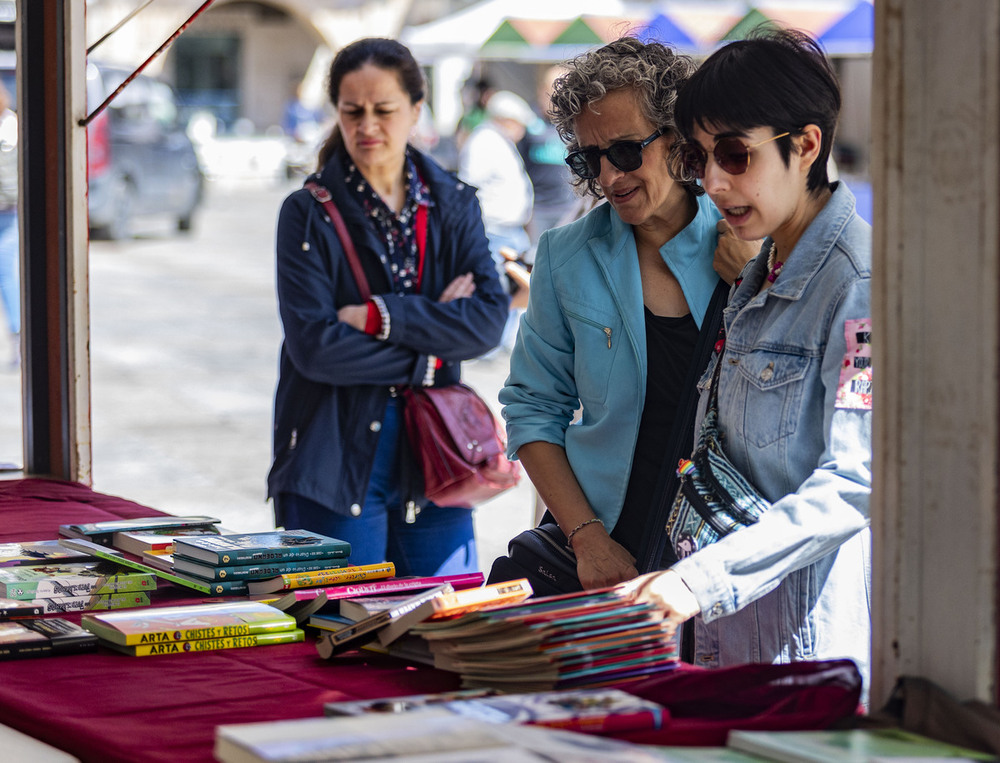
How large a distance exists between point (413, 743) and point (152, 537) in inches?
51.6

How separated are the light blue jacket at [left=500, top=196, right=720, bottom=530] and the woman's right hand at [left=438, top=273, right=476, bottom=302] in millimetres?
925

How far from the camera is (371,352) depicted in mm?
3393

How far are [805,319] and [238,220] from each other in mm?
18414

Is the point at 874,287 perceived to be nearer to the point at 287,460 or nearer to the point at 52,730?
the point at 52,730

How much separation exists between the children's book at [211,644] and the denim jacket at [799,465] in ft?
2.04

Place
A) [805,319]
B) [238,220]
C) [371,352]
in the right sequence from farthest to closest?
[238,220] → [371,352] → [805,319]

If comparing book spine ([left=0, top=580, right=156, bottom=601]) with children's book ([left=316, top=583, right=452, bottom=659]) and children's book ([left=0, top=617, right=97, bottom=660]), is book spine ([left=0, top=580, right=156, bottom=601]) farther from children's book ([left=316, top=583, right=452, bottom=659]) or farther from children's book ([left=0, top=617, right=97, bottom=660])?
children's book ([left=316, top=583, right=452, bottom=659])

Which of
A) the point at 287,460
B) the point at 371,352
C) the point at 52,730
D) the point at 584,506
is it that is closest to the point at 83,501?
the point at 287,460

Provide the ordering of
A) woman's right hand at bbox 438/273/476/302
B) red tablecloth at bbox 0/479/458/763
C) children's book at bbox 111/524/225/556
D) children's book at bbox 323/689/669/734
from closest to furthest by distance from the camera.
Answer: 1. children's book at bbox 323/689/669/734
2. red tablecloth at bbox 0/479/458/763
3. children's book at bbox 111/524/225/556
4. woman's right hand at bbox 438/273/476/302

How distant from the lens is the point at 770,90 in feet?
6.76

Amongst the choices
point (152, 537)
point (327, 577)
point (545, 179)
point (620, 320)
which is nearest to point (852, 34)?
point (545, 179)

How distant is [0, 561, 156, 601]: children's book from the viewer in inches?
90.4

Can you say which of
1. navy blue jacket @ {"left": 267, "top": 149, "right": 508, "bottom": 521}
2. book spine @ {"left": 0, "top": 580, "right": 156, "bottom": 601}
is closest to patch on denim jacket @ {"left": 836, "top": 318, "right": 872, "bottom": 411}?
book spine @ {"left": 0, "top": 580, "right": 156, "bottom": 601}

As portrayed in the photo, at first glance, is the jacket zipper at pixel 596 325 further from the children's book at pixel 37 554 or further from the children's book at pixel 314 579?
the children's book at pixel 37 554
